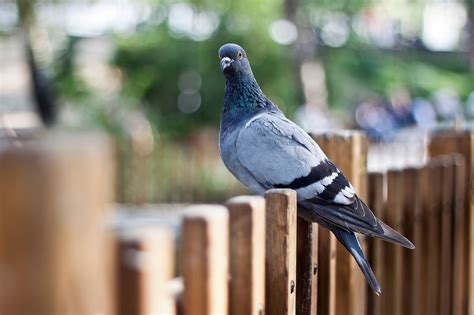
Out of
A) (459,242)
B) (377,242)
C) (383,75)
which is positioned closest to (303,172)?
(377,242)

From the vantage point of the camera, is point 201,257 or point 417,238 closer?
point 201,257

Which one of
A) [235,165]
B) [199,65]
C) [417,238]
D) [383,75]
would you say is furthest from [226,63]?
[383,75]

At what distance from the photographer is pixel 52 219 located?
0.92 m

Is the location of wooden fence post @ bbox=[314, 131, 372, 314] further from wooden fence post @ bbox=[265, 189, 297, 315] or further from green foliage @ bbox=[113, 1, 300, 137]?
green foliage @ bbox=[113, 1, 300, 137]

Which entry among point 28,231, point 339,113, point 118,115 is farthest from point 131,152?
point 339,113

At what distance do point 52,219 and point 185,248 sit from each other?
17.8 inches

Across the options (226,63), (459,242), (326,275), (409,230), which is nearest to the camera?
(326,275)

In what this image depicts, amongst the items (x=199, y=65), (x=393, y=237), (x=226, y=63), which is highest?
(x=199, y=65)

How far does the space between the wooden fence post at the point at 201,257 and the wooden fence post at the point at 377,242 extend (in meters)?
1.56

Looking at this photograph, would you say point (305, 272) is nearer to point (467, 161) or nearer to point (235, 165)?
point (235, 165)

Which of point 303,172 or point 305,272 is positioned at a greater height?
point 303,172

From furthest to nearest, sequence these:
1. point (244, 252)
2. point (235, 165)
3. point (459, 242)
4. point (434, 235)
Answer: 1. point (459, 242)
2. point (434, 235)
3. point (235, 165)
4. point (244, 252)

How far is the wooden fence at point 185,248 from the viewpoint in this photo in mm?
909

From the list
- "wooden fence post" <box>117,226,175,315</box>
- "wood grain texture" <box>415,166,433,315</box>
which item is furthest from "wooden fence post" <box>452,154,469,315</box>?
"wooden fence post" <box>117,226,175,315</box>
